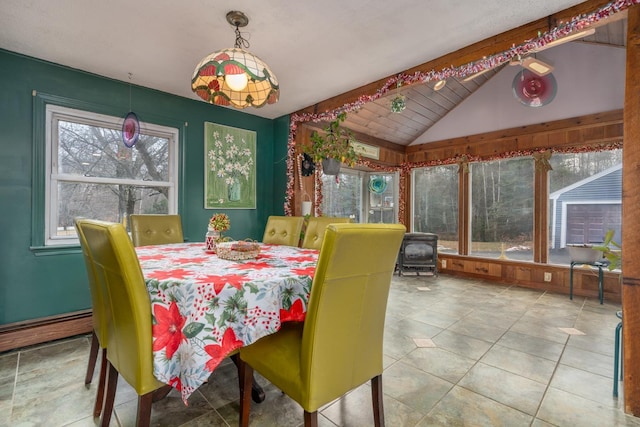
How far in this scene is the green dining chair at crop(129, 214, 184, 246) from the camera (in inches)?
104

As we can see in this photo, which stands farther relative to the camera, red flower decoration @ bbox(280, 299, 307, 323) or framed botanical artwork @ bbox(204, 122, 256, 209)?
framed botanical artwork @ bbox(204, 122, 256, 209)

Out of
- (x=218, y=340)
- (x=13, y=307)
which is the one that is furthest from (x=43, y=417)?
(x=13, y=307)

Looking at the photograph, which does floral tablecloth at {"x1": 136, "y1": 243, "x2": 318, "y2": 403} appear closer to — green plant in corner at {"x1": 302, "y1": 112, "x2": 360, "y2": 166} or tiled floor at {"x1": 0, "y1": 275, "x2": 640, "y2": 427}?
tiled floor at {"x1": 0, "y1": 275, "x2": 640, "y2": 427}

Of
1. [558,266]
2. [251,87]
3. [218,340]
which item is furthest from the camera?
[558,266]

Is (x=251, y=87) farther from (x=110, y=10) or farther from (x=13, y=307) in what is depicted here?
(x=13, y=307)

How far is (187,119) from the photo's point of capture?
139 inches

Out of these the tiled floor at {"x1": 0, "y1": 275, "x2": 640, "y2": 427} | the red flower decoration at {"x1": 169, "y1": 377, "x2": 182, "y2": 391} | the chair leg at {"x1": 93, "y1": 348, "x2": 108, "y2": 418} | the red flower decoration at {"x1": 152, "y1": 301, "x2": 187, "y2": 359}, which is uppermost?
the red flower decoration at {"x1": 152, "y1": 301, "x2": 187, "y2": 359}

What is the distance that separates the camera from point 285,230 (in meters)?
2.96

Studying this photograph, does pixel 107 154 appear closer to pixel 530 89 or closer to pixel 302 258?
pixel 302 258

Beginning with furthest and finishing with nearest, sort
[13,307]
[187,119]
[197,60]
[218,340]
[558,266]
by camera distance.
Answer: [558,266], [187,119], [197,60], [13,307], [218,340]

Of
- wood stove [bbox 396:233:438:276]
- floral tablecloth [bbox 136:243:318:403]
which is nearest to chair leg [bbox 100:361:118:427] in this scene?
floral tablecloth [bbox 136:243:318:403]

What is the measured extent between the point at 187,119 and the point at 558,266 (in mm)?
5237

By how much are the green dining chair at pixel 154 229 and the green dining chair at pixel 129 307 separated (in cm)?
144

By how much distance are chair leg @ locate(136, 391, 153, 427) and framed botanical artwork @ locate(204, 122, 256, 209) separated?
270 cm
